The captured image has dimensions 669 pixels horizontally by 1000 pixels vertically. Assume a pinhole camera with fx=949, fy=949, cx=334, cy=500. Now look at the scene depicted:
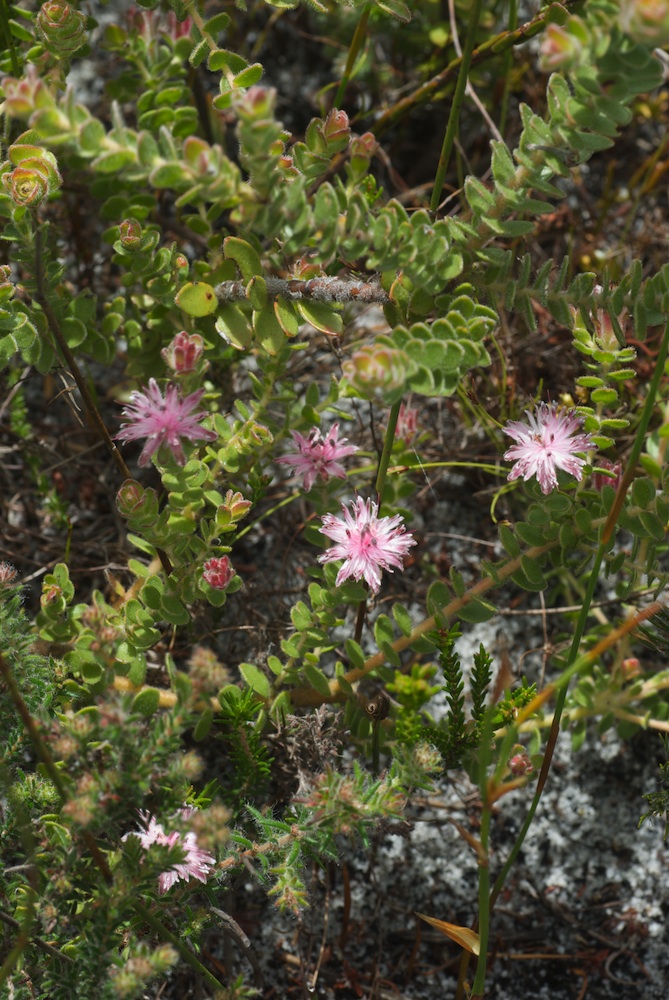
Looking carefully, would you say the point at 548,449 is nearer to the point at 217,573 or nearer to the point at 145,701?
the point at 217,573

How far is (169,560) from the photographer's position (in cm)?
158

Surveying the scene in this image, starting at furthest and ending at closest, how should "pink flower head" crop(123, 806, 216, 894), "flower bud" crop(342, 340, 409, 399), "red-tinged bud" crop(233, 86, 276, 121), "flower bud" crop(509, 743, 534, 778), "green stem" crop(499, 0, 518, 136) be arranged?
"green stem" crop(499, 0, 518, 136)
"flower bud" crop(509, 743, 534, 778)
"pink flower head" crop(123, 806, 216, 894)
"flower bud" crop(342, 340, 409, 399)
"red-tinged bud" crop(233, 86, 276, 121)

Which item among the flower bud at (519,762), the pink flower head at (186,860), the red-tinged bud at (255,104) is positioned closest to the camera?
the red-tinged bud at (255,104)

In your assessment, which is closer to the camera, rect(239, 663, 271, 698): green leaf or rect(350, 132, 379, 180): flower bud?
rect(350, 132, 379, 180): flower bud

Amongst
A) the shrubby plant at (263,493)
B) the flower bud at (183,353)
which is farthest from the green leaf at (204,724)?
the flower bud at (183,353)

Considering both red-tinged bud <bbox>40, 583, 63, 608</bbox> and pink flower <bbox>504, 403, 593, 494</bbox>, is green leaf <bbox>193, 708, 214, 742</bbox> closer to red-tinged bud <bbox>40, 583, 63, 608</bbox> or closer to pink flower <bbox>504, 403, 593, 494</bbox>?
red-tinged bud <bbox>40, 583, 63, 608</bbox>

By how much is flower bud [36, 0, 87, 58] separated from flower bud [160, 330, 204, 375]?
22.1 inches

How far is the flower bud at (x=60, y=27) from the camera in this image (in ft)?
4.81

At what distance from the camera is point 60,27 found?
1479 millimetres

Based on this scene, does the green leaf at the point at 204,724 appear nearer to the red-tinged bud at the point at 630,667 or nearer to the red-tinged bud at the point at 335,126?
the red-tinged bud at the point at 630,667

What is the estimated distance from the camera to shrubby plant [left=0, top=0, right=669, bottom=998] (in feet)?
3.80

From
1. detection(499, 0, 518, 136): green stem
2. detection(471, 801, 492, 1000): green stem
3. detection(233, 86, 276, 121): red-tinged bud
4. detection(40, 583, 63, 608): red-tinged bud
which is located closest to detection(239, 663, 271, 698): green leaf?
detection(40, 583, 63, 608): red-tinged bud

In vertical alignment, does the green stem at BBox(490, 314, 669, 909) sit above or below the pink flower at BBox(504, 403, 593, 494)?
below

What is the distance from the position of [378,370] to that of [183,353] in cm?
33
